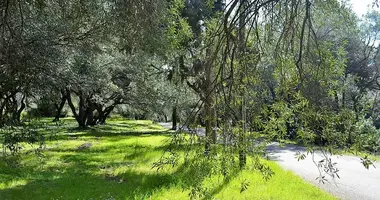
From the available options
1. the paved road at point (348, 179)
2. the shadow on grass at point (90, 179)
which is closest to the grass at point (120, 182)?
the shadow on grass at point (90, 179)

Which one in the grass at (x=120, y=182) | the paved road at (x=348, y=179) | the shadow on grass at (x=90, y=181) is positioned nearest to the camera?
the grass at (x=120, y=182)

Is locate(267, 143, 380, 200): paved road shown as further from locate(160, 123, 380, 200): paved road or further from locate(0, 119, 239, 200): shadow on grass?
locate(0, 119, 239, 200): shadow on grass

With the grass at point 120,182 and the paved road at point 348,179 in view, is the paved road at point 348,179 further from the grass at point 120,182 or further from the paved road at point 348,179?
the grass at point 120,182

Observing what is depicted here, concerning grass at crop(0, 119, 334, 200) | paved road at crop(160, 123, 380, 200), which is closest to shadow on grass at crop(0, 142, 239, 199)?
grass at crop(0, 119, 334, 200)

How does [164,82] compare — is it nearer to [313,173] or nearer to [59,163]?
[59,163]

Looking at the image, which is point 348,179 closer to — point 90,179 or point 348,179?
point 348,179

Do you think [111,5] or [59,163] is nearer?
[111,5]

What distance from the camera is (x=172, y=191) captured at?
8.69 m

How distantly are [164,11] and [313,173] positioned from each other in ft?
26.0

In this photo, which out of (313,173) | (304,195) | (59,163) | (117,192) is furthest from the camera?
(59,163)

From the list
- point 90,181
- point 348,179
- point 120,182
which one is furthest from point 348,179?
point 90,181

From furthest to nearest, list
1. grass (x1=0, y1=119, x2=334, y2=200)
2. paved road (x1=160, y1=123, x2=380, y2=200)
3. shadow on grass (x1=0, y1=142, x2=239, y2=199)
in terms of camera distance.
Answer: paved road (x1=160, y1=123, x2=380, y2=200), shadow on grass (x1=0, y1=142, x2=239, y2=199), grass (x1=0, y1=119, x2=334, y2=200)

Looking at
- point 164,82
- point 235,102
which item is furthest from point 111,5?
point 164,82

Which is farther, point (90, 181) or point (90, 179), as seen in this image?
point (90, 179)
